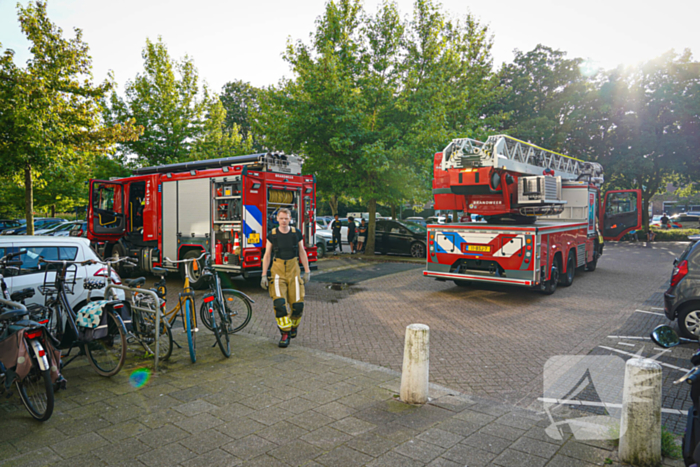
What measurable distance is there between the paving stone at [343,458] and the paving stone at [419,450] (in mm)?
278

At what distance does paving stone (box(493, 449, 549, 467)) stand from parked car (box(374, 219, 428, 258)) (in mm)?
15062

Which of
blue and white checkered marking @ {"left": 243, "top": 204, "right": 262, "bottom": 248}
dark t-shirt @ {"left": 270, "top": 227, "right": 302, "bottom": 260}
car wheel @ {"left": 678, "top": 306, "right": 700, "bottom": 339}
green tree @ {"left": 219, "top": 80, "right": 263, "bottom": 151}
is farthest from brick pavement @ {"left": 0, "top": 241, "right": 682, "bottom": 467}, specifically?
green tree @ {"left": 219, "top": 80, "right": 263, "bottom": 151}

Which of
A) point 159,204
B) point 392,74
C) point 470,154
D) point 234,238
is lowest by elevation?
point 234,238

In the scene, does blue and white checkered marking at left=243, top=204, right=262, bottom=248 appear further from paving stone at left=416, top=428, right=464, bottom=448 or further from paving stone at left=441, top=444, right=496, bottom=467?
paving stone at left=441, top=444, right=496, bottom=467

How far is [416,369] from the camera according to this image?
4211mm

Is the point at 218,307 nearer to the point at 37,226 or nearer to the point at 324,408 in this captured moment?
the point at 324,408

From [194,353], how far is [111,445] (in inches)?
81.8

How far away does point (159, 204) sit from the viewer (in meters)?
12.2

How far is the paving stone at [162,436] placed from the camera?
3.49 metres

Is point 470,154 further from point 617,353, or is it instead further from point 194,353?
point 194,353

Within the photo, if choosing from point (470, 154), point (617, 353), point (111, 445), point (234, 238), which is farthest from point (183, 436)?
point (470, 154)

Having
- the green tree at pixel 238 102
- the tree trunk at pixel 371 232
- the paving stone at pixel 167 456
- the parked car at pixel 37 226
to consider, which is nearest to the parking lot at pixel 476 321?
the paving stone at pixel 167 456

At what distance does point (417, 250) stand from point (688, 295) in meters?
12.2

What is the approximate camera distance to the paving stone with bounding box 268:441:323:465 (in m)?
3.21
